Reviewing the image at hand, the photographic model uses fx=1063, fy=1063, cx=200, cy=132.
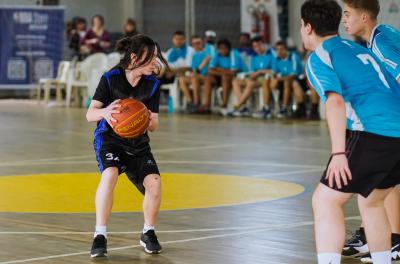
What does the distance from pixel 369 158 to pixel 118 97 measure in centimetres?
225

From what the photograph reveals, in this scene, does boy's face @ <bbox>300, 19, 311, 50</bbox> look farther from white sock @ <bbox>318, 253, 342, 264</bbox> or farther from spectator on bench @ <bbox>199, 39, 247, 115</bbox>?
spectator on bench @ <bbox>199, 39, 247, 115</bbox>

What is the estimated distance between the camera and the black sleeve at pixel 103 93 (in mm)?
7086

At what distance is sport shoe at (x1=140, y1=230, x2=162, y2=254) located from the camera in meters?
6.97

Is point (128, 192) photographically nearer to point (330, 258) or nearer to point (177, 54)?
point (330, 258)

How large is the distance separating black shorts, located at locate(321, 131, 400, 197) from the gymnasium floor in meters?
1.39

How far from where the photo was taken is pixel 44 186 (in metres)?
10.6

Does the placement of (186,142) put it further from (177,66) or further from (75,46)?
(75,46)

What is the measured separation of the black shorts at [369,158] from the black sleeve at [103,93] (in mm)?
2149

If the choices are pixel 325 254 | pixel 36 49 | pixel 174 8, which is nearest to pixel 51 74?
pixel 36 49

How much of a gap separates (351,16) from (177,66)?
1744cm

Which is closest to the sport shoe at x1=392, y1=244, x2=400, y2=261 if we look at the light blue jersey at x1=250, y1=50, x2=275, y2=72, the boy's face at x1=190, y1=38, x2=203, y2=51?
the light blue jersey at x1=250, y1=50, x2=275, y2=72

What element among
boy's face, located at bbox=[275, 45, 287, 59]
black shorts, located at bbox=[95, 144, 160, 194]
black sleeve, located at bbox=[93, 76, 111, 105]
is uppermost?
black sleeve, located at bbox=[93, 76, 111, 105]

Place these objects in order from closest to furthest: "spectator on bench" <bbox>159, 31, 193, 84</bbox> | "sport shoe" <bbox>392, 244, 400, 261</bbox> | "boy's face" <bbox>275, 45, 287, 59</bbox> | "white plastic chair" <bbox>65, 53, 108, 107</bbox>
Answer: "sport shoe" <bbox>392, 244, 400, 261</bbox> → "boy's face" <bbox>275, 45, 287, 59</bbox> → "spectator on bench" <bbox>159, 31, 193, 84</bbox> → "white plastic chair" <bbox>65, 53, 108, 107</bbox>

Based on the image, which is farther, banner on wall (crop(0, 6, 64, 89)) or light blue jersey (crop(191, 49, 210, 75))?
banner on wall (crop(0, 6, 64, 89))
